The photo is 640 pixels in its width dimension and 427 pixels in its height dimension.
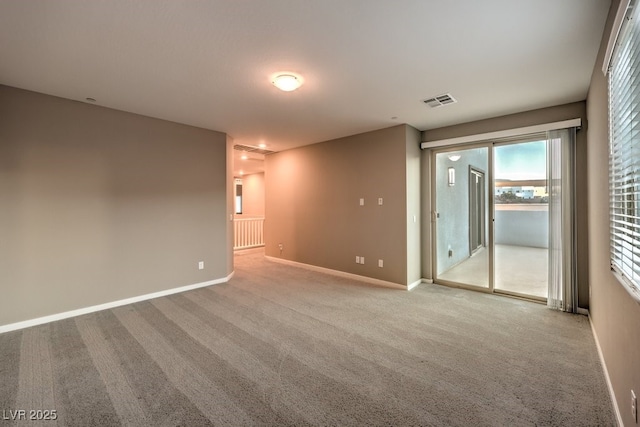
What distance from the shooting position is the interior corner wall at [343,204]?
4.45 m

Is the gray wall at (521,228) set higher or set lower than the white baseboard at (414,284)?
higher

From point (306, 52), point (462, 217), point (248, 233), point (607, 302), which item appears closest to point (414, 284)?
point (462, 217)

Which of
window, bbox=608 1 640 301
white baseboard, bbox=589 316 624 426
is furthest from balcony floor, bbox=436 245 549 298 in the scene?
window, bbox=608 1 640 301

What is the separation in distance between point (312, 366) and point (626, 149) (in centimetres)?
251

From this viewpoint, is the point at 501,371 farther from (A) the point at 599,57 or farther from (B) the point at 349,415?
(A) the point at 599,57

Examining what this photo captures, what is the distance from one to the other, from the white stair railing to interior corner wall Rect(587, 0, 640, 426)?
703 cm

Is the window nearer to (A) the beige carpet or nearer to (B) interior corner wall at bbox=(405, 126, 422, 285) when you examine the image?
(A) the beige carpet

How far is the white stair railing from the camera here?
25.8 ft

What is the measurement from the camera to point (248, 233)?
8.12 metres

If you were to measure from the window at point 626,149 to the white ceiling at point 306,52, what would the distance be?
52 cm

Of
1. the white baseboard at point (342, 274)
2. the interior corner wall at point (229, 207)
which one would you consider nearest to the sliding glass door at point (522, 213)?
the white baseboard at point (342, 274)

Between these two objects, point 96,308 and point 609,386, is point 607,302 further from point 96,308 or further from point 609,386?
point 96,308

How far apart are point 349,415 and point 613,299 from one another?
194cm

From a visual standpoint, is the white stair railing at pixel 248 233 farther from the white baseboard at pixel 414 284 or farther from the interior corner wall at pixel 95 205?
the white baseboard at pixel 414 284
